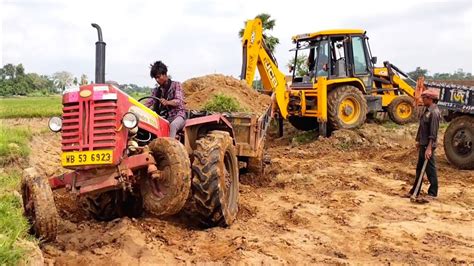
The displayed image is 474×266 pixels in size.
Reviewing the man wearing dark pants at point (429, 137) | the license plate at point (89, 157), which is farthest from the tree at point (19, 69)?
the license plate at point (89, 157)

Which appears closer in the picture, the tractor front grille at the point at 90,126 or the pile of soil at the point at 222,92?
the tractor front grille at the point at 90,126

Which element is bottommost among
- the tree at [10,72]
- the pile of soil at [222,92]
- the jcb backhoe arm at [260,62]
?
the pile of soil at [222,92]

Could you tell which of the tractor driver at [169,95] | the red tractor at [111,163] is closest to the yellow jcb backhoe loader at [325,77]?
the tractor driver at [169,95]

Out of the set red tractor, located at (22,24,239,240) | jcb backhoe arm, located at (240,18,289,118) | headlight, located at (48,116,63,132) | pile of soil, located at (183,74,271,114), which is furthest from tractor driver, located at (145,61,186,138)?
jcb backhoe arm, located at (240,18,289,118)

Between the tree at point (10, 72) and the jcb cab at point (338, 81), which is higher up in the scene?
the tree at point (10, 72)

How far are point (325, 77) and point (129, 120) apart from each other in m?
9.00

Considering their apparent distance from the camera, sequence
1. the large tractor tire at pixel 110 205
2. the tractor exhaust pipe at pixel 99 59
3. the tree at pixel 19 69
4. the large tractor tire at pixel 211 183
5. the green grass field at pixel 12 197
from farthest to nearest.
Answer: the tree at pixel 19 69
the large tractor tire at pixel 110 205
the large tractor tire at pixel 211 183
the tractor exhaust pipe at pixel 99 59
the green grass field at pixel 12 197

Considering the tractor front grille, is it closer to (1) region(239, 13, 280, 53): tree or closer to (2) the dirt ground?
(2) the dirt ground

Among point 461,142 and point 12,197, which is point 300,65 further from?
point 12,197

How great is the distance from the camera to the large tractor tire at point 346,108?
42.9 feet

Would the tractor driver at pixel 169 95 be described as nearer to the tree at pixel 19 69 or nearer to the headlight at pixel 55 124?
the headlight at pixel 55 124

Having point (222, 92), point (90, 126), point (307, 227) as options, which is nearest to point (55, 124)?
point (90, 126)

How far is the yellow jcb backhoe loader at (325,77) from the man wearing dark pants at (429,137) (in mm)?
5112

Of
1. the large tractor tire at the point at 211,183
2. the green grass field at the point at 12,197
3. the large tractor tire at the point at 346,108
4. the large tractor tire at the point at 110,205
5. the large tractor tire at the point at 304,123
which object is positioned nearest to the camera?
the green grass field at the point at 12,197
